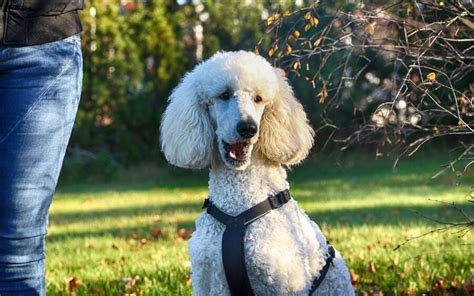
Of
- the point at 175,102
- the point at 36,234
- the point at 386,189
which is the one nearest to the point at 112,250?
the point at 175,102

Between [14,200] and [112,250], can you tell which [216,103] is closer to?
[14,200]

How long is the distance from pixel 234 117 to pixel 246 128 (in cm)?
9

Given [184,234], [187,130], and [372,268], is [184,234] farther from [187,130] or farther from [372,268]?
[187,130]

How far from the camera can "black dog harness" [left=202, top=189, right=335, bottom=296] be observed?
3131 millimetres

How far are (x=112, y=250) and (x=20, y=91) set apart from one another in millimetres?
4992

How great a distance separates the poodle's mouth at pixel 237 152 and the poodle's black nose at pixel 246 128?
72 mm

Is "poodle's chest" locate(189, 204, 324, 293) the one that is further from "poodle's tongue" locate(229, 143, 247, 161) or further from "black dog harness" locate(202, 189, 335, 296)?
"poodle's tongue" locate(229, 143, 247, 161)

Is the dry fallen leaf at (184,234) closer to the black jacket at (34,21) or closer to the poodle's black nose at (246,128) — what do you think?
the poodle's black nose at (246,128)

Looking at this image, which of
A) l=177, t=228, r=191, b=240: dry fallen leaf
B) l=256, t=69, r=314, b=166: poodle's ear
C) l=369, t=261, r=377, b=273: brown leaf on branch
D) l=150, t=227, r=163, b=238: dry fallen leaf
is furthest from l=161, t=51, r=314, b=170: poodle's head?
l=150, t=227, r=163, b=238: dry fallen leaf

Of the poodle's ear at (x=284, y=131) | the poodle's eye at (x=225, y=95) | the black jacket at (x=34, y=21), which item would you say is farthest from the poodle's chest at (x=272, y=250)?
the black jacket at (x=34, y=21)

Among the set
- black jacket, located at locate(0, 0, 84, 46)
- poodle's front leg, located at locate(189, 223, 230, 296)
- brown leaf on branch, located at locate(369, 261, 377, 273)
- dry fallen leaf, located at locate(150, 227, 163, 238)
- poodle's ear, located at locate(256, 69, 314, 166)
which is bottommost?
dry fallen leaf, located at locate(150, 227, 163, 238)

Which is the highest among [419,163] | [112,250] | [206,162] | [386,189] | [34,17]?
[34,17]

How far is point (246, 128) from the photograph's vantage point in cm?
318

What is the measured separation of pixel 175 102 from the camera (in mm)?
3584
